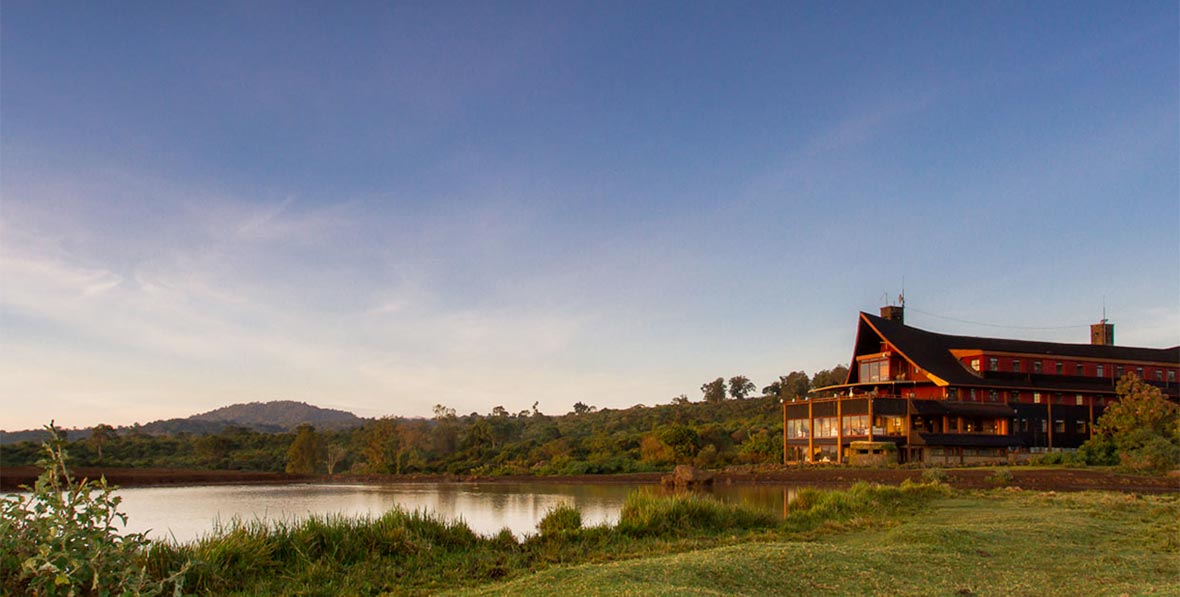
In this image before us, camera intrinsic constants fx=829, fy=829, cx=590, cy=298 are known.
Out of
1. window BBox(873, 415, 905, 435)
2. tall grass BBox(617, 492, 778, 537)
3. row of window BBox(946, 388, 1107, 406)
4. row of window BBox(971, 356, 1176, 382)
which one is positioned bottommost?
window BBox(873, 415, 905, 435)

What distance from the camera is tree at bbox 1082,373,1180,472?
30.7 m

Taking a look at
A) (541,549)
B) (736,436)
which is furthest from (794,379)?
(541,549)

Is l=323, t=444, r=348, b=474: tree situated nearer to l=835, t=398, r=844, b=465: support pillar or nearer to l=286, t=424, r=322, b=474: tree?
l=286, t=424, r=322, b=474: tree

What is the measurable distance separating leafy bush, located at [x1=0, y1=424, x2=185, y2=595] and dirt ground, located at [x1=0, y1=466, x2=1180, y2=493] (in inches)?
768

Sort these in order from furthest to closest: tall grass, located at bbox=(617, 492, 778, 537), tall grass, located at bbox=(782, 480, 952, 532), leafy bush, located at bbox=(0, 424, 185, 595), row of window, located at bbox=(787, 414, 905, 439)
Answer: row of window, located at bbox=(787, 414, 905, 439), tall grass, located at bbox=(782, 480, 952, 532), tall grass, located at bbox=(617, 492, 778, 537), leafy bush, located at bbox=(0, 424, 185, 595)

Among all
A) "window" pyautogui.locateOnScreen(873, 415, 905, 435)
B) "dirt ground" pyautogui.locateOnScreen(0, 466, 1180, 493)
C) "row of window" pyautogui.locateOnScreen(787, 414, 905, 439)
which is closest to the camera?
"dirt ground" pyautogui.locateOnScreen(0, 466, 1180, 493)

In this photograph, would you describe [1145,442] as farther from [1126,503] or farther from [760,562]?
[760,562]

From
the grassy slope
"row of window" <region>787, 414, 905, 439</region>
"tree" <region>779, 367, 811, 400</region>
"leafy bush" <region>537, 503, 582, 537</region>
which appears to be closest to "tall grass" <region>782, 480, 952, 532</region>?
the grassy slope

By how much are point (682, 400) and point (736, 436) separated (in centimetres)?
3612

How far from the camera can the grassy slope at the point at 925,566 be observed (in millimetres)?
7996

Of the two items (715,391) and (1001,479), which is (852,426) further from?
(715,391)

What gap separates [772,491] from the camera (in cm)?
2883

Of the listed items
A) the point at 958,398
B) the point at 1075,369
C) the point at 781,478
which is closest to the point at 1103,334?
the point at 1075,369

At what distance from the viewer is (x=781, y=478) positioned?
3472 cm
